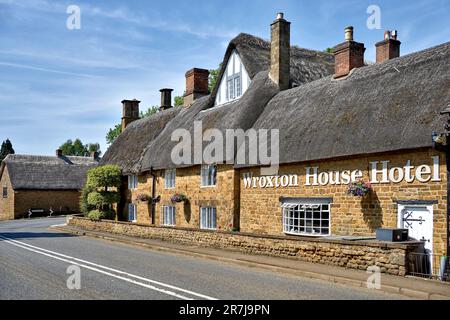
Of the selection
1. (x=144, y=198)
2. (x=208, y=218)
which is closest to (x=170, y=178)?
(x=144, y=198)

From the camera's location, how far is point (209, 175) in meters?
24.6

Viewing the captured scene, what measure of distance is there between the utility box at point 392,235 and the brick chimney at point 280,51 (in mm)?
12594

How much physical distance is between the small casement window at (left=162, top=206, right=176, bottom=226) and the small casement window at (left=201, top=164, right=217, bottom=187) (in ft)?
13.1

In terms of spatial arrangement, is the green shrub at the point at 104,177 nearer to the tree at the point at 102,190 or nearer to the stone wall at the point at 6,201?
the tree at the point at 102,190

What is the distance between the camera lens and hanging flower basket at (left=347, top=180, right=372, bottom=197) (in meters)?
15.7

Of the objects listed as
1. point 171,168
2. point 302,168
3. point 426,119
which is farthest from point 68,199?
point 426,119

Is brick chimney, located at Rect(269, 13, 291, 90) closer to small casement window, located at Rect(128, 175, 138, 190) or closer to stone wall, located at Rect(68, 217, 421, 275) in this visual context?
stone wall, located at Rect(68, 217, 421, 275)

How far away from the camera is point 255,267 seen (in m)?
15.2

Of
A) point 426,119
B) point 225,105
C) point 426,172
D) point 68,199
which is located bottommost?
point 68,199

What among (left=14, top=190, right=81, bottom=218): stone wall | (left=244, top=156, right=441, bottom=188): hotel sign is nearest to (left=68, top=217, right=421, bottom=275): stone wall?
(left=244, top=156, right=441, bottom=188): hotel sign

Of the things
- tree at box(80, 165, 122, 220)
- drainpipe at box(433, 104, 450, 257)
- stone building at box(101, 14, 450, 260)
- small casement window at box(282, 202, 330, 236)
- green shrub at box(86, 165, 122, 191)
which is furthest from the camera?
green shrub at box(86, 165, 122, 191)

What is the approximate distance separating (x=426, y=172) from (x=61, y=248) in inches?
544

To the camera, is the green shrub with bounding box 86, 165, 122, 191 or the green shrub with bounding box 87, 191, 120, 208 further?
the green shrub with bounding box 86, 165, 122, 191

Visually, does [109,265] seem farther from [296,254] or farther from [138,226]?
[138,226]
